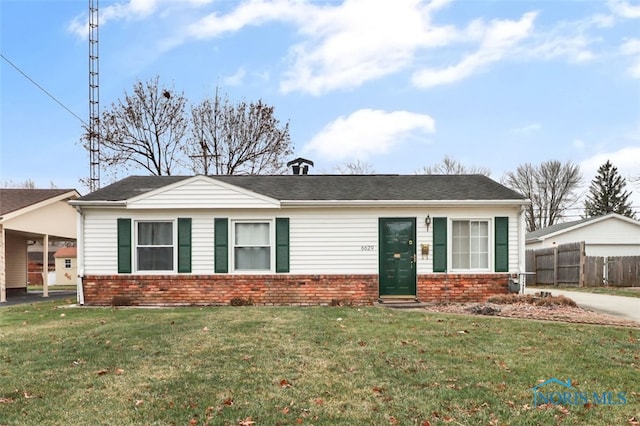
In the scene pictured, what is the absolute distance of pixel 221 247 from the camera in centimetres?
1230

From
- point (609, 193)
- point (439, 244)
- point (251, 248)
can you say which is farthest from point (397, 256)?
point (609, 193)

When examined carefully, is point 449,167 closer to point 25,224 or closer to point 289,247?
point 289,247

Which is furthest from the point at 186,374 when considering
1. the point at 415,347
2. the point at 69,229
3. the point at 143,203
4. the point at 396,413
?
the point at 69,229

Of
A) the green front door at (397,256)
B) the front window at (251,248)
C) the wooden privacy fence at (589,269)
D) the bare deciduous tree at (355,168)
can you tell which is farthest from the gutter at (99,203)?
the bare deciduous tree at (355,168)

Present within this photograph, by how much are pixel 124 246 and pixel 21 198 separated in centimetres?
732

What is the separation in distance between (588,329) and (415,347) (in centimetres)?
341

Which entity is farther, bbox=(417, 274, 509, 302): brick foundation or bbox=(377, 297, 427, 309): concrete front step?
bbox=(417, 274, 509, 302): brick foundation

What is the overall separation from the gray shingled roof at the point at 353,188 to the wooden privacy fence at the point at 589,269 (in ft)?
25.8

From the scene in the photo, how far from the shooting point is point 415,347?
6.66m

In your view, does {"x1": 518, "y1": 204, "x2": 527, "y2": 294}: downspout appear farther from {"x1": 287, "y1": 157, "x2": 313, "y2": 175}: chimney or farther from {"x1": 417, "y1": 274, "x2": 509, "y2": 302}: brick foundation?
{"x1": 287, "y1": 157, "x2": 313, "y2": 175}: chimney

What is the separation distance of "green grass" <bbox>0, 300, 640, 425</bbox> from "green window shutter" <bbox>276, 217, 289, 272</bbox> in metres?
3.16

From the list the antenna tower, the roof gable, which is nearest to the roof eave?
the roof gable

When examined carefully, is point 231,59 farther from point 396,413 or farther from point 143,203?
point 396,413

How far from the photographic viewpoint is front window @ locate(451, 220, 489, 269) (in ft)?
40.6
